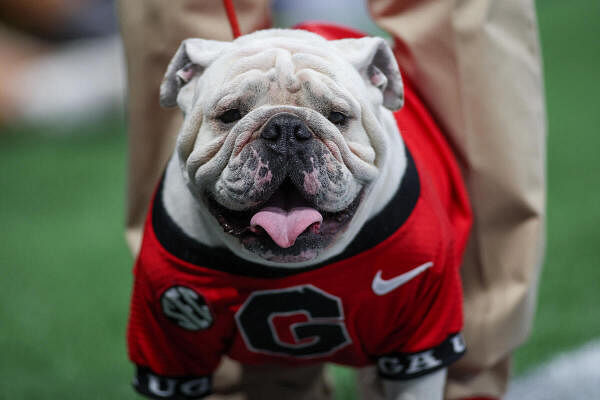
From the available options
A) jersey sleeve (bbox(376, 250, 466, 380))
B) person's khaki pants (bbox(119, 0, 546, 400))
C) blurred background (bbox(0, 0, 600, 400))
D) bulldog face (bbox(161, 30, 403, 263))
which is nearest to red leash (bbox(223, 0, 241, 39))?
person's khaki pants (bbox(119, 0, 546, 400))

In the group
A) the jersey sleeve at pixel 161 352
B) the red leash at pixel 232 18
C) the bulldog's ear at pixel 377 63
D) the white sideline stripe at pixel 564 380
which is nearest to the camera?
the bulldog's ear at pixel 377 63

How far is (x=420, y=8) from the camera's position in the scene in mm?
1623

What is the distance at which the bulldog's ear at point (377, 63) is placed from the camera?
48.6 inches

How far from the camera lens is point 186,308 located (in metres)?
1.30

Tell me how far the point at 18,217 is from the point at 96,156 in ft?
2.94

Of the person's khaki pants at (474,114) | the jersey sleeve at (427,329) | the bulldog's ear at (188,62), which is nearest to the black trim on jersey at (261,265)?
the jersey sleeve at (427,329)

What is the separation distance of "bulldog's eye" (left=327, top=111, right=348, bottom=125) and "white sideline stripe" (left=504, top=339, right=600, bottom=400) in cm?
106

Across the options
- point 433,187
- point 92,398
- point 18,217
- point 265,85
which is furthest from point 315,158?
point 18,217

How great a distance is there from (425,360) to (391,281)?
180 mm

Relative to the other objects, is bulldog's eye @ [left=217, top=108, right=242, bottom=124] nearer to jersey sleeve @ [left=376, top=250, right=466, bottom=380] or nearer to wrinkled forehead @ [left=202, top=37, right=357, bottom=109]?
wrinkled forehead @ [left=202, top=37, right=357, bottom=109]

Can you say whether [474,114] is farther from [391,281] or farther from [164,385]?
[164,385]

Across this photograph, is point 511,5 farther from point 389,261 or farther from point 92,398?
point 92,398

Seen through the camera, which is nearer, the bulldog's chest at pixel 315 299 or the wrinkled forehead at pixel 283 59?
the wrinkled forehead at pixel 283 59

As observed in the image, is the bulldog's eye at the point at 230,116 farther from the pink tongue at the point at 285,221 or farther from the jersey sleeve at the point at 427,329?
the jersey sleeve at the point at 427,329
